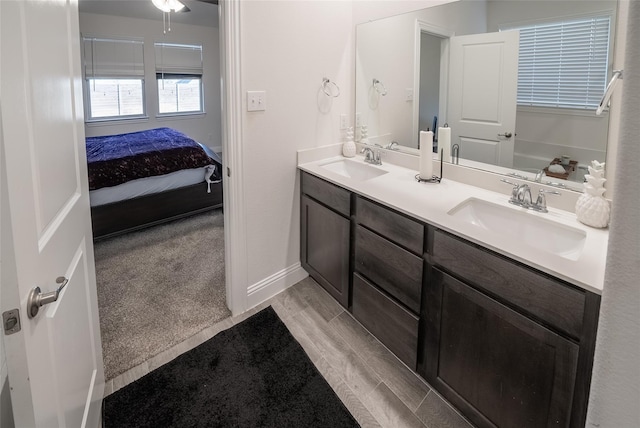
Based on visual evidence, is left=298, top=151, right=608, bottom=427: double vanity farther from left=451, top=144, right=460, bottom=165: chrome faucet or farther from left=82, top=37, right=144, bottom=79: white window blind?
left=82, top=37, right=144, bottom=79: white window blind

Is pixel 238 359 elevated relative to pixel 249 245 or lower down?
lower down

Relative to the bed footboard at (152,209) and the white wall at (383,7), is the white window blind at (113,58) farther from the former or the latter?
the white wall at (383,7)

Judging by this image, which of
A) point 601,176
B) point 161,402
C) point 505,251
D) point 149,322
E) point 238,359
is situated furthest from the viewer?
point 149,322

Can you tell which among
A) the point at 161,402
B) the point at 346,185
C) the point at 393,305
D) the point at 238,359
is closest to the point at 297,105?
the point at 346,185

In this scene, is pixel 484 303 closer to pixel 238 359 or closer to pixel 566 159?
pixel 566 159

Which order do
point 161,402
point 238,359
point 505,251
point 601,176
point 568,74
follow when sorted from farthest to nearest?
point 238,359 < point 161,402 < point 568,74 < point 601,176 < point 505,251

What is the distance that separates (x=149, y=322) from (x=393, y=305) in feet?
4.70

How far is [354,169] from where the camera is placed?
2504 millimetres

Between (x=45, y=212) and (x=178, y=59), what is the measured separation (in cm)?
634

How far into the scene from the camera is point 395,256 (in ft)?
5.60

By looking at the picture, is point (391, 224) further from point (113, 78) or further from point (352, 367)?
point (113, 78)

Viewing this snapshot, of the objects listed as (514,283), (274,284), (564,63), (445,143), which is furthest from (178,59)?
(514,283)

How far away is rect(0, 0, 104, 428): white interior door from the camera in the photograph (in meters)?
0.70

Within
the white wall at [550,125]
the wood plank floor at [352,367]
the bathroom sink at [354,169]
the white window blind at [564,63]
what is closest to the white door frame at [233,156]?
the wood plank floor at [352,367]
